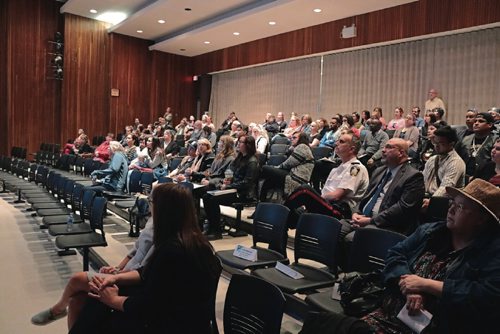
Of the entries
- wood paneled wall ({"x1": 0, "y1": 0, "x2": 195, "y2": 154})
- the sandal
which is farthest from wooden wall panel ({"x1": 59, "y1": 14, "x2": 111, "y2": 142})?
the sandal

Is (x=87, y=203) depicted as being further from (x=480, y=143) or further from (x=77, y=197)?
(x=480, y=143)

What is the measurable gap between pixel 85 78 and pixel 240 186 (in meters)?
10.3

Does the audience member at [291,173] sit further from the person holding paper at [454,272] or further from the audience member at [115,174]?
the person holding paper at [454,272]

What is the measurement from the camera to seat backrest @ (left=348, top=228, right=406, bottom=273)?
2.44 m

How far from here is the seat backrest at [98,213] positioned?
385 cm

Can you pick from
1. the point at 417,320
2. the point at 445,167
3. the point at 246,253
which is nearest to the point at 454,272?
the point at 417,320

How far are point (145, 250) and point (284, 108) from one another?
10.2m

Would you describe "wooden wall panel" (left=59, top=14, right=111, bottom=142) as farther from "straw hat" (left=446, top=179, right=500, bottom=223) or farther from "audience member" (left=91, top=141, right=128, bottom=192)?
"straw hat" (left=446, top=179, right=500, bottom=223)

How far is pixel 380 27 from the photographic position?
28.1ft

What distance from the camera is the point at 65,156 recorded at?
9.79m

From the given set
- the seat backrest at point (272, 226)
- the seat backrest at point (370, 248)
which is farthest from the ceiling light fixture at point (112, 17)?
the seat backrest at point (370, 248)

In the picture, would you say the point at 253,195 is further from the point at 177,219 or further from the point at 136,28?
the point at 136,28

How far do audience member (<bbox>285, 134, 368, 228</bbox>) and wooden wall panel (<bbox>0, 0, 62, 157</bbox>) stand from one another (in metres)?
11.5

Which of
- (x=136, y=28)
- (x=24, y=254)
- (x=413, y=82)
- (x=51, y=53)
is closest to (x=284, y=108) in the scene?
(x=413, y=82)
